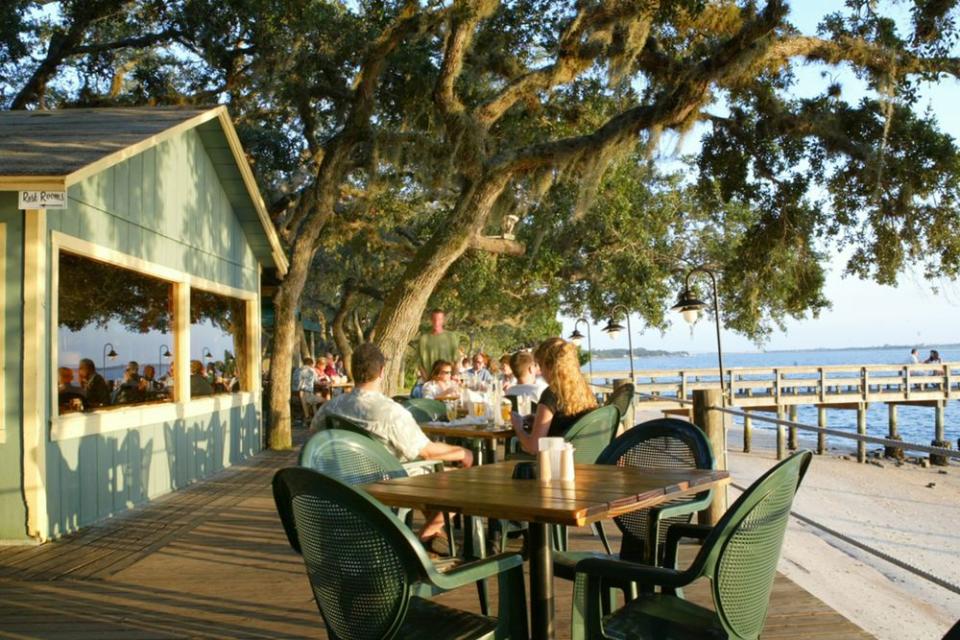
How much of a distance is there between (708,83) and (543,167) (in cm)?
195

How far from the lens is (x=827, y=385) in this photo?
3375cm

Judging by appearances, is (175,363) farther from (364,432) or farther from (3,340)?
(364,432)

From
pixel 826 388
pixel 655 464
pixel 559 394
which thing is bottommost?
pixel 826 388

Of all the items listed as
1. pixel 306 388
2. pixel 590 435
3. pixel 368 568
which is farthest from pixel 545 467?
pixel 306 388

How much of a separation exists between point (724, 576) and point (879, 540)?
41.9 feet

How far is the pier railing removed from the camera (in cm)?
3164

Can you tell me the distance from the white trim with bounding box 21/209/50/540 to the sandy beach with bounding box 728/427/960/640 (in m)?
5.23

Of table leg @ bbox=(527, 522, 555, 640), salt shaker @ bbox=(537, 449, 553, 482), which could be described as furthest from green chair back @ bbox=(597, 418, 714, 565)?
table leg @ bbox=(527, 522, 555, 640)

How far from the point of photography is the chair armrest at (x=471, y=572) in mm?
2340

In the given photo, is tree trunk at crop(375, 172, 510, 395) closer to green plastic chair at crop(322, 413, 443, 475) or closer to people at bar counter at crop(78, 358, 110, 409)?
people at bar counter at crop(78, 358, 110, 409)

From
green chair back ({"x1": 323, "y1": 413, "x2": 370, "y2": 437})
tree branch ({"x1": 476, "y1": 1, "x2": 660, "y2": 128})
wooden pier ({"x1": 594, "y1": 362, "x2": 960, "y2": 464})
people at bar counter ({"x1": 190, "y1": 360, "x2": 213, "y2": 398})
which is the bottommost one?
wooden pier ({"x1": 594, "y1": 362, "x2": 960, "y2": 464})

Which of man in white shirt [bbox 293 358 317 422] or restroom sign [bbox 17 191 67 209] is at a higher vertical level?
restroom sign [bbox 17 191 67 209]

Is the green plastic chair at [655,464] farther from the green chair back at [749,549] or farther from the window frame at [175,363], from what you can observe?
the window frame at [175,363]

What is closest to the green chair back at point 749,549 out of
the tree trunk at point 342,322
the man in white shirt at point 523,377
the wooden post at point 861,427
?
the man in white shirt at point 523,377
